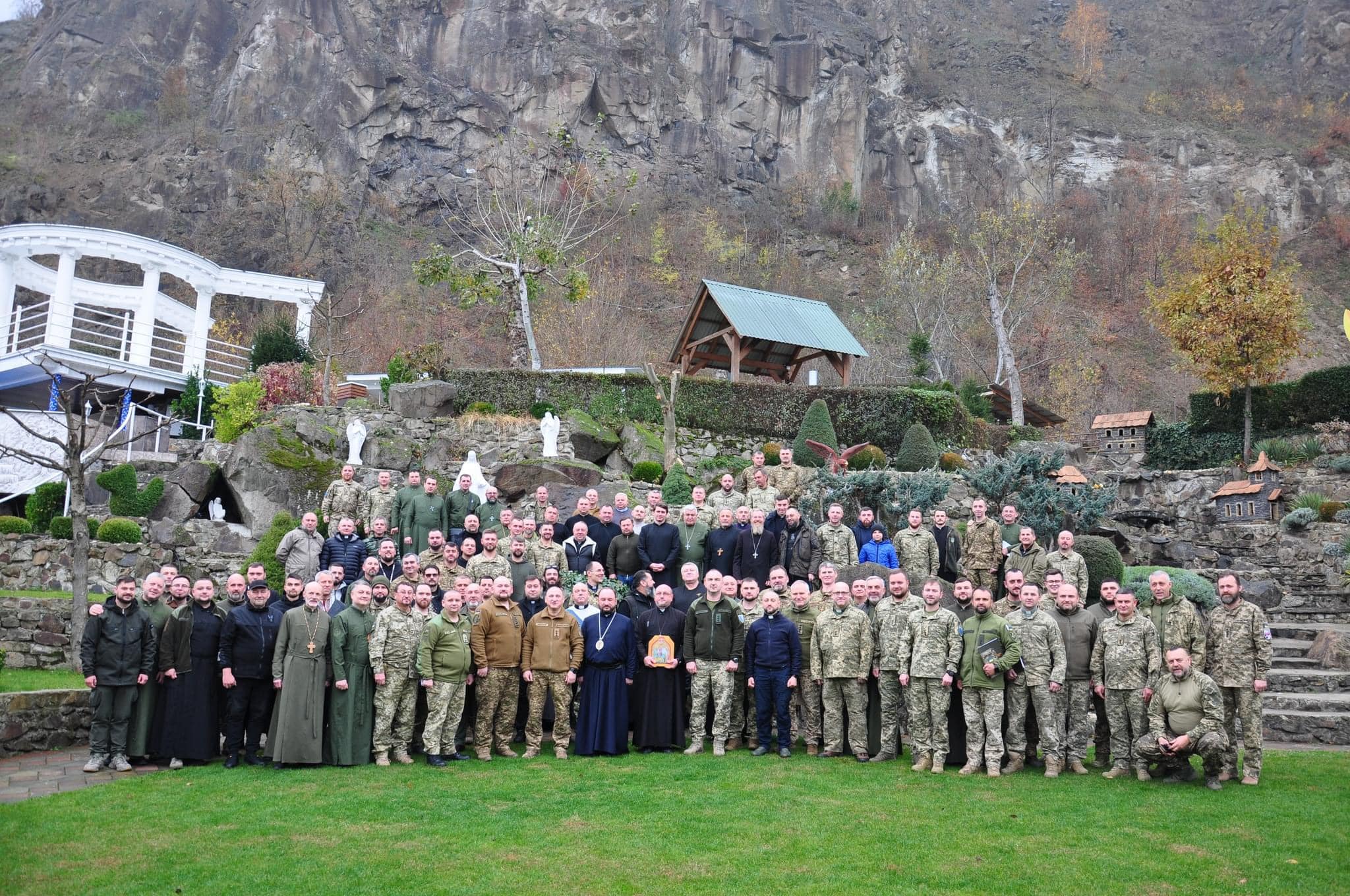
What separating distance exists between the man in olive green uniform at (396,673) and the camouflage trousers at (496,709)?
609 millimetres

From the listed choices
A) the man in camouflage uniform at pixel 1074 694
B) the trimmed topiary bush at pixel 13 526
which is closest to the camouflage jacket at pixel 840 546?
the man in camouflage uniform at pixel 1074 694

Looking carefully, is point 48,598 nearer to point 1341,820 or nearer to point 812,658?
point 812,658

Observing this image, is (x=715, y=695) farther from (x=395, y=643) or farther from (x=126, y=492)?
(x=126, y=492)

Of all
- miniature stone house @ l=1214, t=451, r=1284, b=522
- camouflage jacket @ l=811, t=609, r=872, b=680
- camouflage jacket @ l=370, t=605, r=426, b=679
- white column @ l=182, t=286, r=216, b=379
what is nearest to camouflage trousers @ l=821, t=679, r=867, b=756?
camouflage jacket @ l=811, t=609, r=872, b=680

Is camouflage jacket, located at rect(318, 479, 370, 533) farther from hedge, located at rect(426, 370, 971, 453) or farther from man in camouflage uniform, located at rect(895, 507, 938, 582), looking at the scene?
hedge, located at rect(426, 370, 971, 453)

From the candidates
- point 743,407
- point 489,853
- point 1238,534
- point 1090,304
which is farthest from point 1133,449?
point 1090,304

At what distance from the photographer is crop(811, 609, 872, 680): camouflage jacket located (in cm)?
939

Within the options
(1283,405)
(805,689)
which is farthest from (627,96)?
(805,689)

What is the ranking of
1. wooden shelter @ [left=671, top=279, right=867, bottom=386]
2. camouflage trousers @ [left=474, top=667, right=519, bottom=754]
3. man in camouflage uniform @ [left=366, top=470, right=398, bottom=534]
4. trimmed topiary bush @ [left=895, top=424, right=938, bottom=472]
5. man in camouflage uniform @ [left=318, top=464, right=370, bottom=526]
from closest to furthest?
camouflage trousers @ [left=474, top=667, right=519, bottom=754] → man in camouflage uniform @ [left=366, top=470, right=398, bottom=534] → man in camouflage uniform @ [left=318, top=464, right=370, bottom=526] → trimmed topiary bush @ [left=895, top=424, right=938, bottom=472] → wooden shelter @ [left=671, top=279, right=867, bottom=386]

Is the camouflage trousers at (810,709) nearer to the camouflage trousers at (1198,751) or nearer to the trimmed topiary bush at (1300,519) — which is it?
the camouflage trousers at (1198,751)

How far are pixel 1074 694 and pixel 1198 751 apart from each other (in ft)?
3.53

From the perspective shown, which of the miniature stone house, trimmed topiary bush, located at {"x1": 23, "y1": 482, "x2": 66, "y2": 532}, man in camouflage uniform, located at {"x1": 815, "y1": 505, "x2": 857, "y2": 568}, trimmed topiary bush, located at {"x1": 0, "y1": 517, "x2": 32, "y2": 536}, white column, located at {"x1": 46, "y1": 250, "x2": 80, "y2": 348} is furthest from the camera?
white column, located at {"x1": 46, "y1": 250, "x2": 80, "y2": 348}

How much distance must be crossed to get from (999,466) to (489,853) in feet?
37.2

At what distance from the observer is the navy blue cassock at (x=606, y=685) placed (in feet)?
31.6
